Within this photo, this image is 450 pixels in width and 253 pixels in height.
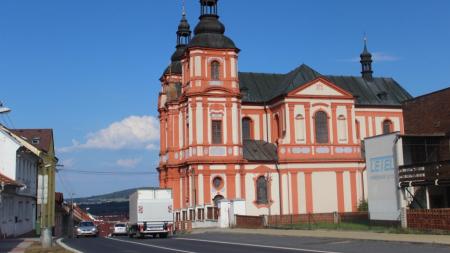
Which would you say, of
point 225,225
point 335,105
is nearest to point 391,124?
point 335,105

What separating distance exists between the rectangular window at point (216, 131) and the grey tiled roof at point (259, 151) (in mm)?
3013

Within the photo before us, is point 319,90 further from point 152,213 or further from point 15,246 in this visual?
point 15,246

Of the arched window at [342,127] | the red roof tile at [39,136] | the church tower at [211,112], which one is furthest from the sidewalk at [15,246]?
the arched window at [342,127]

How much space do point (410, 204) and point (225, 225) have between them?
1500 centimetres

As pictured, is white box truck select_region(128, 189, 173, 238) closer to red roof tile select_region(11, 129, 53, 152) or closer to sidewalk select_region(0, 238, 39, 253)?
sidewalk select_region(0, 238, 39, 253)

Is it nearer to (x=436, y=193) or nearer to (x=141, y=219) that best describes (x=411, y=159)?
(x=436, y=193)

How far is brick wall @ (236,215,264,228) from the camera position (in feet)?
141

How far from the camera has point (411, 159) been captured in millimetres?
38969

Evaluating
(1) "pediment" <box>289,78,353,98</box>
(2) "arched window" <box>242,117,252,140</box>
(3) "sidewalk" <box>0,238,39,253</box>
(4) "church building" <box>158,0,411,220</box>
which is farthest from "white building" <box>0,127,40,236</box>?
(1) "pediment" <box>289,78,353,98</box>

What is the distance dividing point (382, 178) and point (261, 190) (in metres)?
18.3

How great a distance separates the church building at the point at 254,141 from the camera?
55.2 meters

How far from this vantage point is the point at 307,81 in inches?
2365

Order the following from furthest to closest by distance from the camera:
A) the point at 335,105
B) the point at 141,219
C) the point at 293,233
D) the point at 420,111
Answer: the point at 335,105, the point at 420,111, the point at 141,219, the point at 293,233

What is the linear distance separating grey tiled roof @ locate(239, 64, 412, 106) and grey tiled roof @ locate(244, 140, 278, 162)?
480 cm
